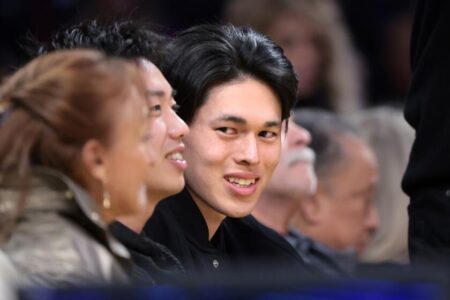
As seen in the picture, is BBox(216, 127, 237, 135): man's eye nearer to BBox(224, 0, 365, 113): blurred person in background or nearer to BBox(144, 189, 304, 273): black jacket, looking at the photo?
BBox(144, 189, 304, 273): black jacket

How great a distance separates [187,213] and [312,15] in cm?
356

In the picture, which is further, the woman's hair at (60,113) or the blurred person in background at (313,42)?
the blurred person in background at (313,42)

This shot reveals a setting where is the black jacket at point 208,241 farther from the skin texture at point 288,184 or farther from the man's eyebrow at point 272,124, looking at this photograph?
the skin texture at point 288,184

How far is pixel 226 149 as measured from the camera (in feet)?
15.1

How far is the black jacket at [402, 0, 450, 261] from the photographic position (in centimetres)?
414

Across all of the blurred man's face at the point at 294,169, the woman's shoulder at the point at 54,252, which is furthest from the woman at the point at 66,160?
the blurred man's face at the point at 294,169

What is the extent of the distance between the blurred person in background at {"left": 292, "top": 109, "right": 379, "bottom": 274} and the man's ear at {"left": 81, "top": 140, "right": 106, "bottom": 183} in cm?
349

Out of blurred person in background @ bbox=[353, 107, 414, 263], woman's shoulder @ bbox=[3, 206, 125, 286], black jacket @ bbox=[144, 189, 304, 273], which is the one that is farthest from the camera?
blurred person in background @ bbox=[353, 107, 414, 263]

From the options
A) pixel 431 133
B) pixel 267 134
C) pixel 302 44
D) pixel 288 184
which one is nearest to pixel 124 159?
pixel 431 133

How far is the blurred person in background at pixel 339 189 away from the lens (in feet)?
22.5

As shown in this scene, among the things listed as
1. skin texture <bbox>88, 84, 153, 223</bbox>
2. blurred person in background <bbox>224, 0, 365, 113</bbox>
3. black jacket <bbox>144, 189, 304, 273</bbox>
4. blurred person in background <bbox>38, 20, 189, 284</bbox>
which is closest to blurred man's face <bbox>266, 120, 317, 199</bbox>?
blurred person in background <bbox>224, 0, 365, 113</bbox>

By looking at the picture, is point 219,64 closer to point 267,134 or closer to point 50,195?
point 267,134

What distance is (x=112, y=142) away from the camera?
129 inches

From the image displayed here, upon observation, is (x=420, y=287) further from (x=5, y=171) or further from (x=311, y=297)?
(x=5, y=171)
